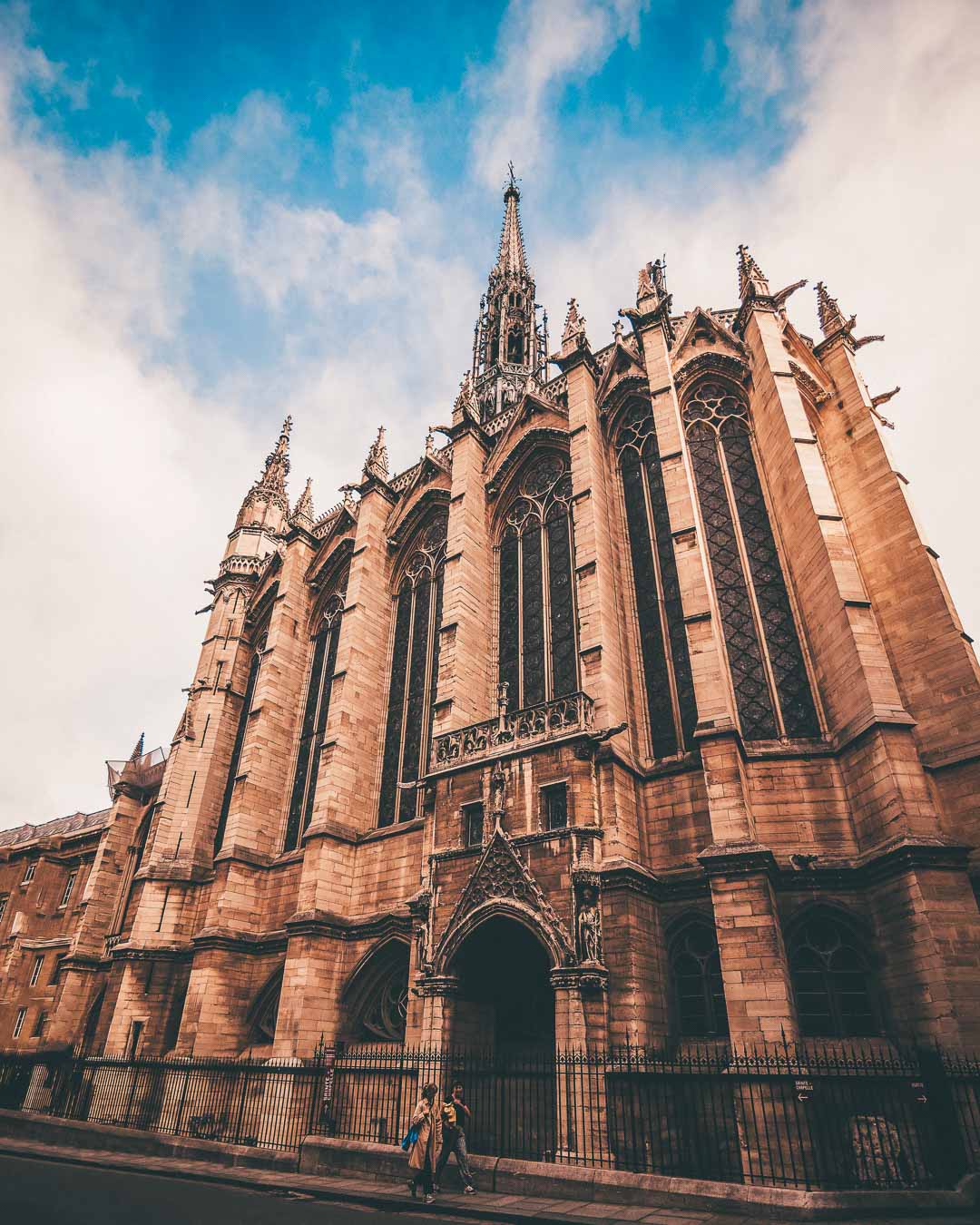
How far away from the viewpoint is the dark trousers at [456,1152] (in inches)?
338

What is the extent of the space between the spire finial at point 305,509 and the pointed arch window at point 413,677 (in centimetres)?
542

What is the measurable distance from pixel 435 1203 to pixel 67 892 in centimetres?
3026

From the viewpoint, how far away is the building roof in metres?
33.3

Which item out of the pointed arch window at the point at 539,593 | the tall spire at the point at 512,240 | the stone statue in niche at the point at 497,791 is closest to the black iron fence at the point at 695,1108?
the stone statue in niche at the point at 497,791

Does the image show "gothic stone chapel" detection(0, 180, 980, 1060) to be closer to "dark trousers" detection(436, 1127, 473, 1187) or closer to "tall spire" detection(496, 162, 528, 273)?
"dark trousers" detection(436, 1127, 473, 1187)

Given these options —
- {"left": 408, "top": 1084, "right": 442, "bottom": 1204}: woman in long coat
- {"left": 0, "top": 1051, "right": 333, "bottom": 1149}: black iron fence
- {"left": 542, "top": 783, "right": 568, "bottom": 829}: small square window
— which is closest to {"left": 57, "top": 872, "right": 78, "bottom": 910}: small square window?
{"left": 0, "top": 1051, "right": 333, "bottom": 1149}: black iron fence

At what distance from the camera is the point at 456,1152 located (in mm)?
8672

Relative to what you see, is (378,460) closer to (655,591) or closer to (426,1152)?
(655,591)

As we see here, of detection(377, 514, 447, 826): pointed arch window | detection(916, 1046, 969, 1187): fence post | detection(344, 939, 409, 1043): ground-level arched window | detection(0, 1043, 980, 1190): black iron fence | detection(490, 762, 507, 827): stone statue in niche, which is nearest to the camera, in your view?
detection(916, 1046, 969, 1187): fence post

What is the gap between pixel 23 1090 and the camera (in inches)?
792

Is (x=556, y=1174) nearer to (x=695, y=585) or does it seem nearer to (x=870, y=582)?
(x=695, y=585)

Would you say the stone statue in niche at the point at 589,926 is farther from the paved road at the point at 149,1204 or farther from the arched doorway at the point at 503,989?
the paved road at the point at 149,1204

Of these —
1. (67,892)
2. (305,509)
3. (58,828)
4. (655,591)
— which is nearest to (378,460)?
(305,509)

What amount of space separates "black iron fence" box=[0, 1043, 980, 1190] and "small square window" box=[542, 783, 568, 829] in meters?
3.59
